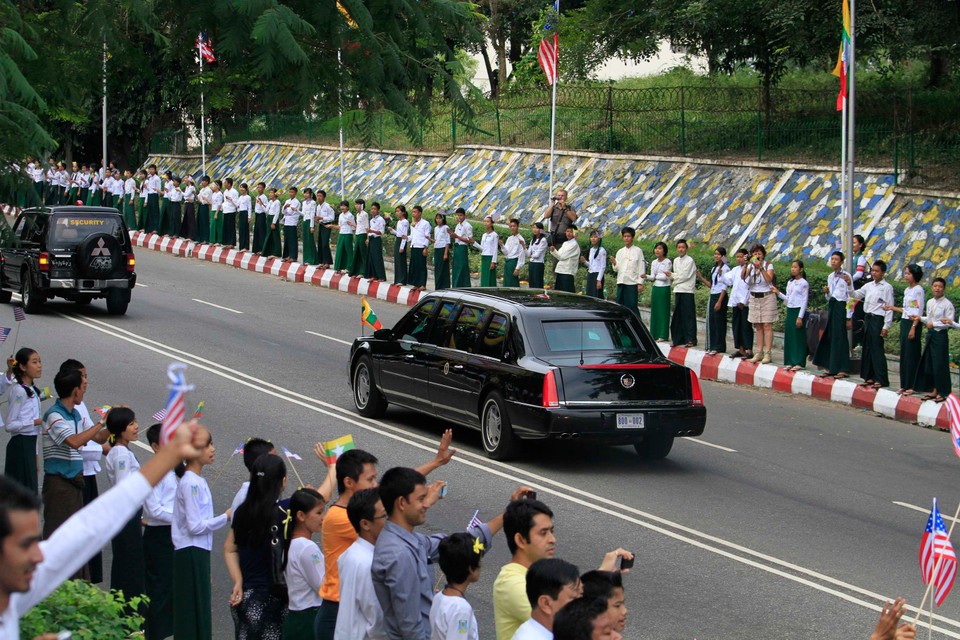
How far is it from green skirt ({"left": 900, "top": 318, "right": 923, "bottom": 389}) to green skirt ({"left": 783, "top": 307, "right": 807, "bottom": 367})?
1.58 m

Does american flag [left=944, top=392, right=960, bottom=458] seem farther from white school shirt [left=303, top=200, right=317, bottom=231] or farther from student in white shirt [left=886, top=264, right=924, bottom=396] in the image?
white school shirt [left=303, top=200, right=317, bottom=231]

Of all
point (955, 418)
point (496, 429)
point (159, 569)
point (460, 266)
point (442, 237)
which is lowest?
point (159, 569)

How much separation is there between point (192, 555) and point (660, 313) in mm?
13269

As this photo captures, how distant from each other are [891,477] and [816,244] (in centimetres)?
1128

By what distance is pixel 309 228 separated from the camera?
2762cm

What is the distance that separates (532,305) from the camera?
13109 millimetres

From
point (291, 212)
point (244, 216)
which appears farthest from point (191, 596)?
point (244, 216)

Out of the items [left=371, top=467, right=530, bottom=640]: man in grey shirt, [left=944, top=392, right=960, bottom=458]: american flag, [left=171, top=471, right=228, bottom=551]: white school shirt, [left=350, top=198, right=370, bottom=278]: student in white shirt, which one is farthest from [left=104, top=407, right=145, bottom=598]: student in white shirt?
[left=350, top=198, right=370, bottom=278]: student in white shirt

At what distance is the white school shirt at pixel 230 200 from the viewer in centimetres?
3027

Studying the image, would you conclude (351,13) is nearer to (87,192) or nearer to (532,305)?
(532,305)

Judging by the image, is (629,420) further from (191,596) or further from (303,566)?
(303,566)

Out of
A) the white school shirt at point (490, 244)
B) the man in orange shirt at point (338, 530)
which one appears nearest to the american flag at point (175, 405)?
the man in orange shirt at point (338, 530)

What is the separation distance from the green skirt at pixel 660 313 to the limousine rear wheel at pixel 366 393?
20.4 ft

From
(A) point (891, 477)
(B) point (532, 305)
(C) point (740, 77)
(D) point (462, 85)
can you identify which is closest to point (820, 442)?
(A) point (891, 477)
